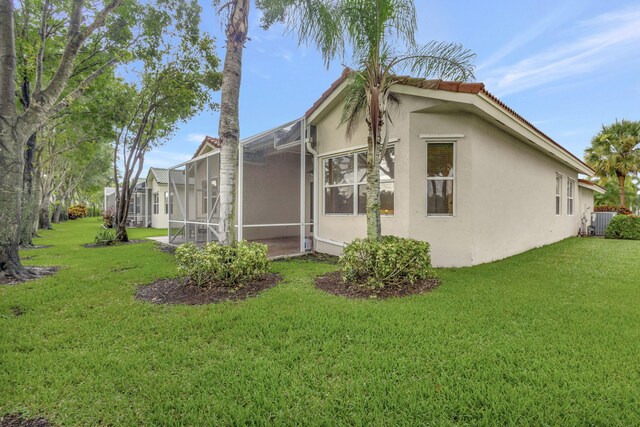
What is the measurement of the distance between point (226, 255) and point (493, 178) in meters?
7.18

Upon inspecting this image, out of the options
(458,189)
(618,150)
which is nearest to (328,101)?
(458,189)

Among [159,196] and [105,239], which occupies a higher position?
[159,196]

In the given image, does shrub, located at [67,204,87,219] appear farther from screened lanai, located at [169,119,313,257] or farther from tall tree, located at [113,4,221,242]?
screened lanai, located at [169,119,313,257]

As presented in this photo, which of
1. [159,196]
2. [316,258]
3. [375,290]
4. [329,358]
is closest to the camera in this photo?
[329,358]

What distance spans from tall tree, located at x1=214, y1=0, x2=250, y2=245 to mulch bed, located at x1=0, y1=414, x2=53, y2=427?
3751 millimetres

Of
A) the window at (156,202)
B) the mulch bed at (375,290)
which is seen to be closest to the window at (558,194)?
the mulch bed at (375,290)

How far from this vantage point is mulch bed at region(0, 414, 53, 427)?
84.0 inches

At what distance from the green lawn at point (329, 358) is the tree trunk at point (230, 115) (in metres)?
1.85

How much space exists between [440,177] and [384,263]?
129 inches

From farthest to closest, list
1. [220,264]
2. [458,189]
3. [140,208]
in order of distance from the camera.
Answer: [140,208] → [458,189] → [220,264]

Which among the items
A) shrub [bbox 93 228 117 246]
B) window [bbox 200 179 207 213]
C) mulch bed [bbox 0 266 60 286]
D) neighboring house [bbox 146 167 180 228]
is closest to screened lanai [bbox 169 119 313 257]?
window [bbox 200 179 207 213]

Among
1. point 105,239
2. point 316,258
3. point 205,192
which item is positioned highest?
point 205,192

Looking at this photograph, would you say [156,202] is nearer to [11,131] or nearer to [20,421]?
[11,131]

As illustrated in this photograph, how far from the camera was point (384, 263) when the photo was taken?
17.5ft
